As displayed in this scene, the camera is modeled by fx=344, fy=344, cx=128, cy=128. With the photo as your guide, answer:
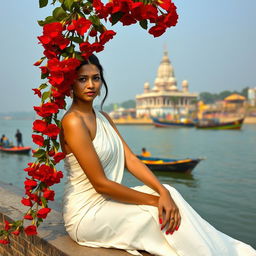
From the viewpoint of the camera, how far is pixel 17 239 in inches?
99.8

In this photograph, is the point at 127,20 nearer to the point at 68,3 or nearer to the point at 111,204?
the point at 68,3

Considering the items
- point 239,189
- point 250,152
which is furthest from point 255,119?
point 239,189

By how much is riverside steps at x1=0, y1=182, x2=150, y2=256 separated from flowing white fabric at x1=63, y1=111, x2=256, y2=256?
0.05 metres

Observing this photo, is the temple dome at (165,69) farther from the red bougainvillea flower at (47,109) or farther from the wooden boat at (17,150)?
the red bougainvillea flower at (47,109)

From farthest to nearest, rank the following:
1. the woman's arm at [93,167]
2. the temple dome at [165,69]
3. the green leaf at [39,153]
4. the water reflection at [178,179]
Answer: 1. the temple dome at [165,69]
2. the water reflection at [178,179]
3. the green leaf at [39,153]
4. the woman's arm at [93,167]

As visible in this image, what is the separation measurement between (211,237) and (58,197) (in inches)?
263

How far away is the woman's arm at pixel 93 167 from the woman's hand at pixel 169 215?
69 millimetres

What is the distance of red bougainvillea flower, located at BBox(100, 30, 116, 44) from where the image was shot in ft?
6.16

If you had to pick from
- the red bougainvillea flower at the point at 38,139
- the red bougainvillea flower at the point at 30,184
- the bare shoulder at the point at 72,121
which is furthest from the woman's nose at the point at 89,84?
the red bougainvillea flower at the point at 30,184

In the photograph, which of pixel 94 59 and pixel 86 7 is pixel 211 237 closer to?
pixel 94 59

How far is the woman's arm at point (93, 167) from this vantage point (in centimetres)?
186

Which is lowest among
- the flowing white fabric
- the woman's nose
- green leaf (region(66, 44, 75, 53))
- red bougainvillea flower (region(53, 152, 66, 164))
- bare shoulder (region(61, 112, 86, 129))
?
the flowing white fabric

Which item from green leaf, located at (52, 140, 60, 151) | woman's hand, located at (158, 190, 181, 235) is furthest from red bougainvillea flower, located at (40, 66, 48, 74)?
woman's hand, located at (158, 190, 181, 235)

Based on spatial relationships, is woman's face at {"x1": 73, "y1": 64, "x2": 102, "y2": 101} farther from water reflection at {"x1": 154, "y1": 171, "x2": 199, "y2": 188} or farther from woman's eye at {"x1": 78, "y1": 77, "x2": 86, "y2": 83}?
water reflection at {"x1": 154, "y1": 171, "x2": 199, "y2": 188}
